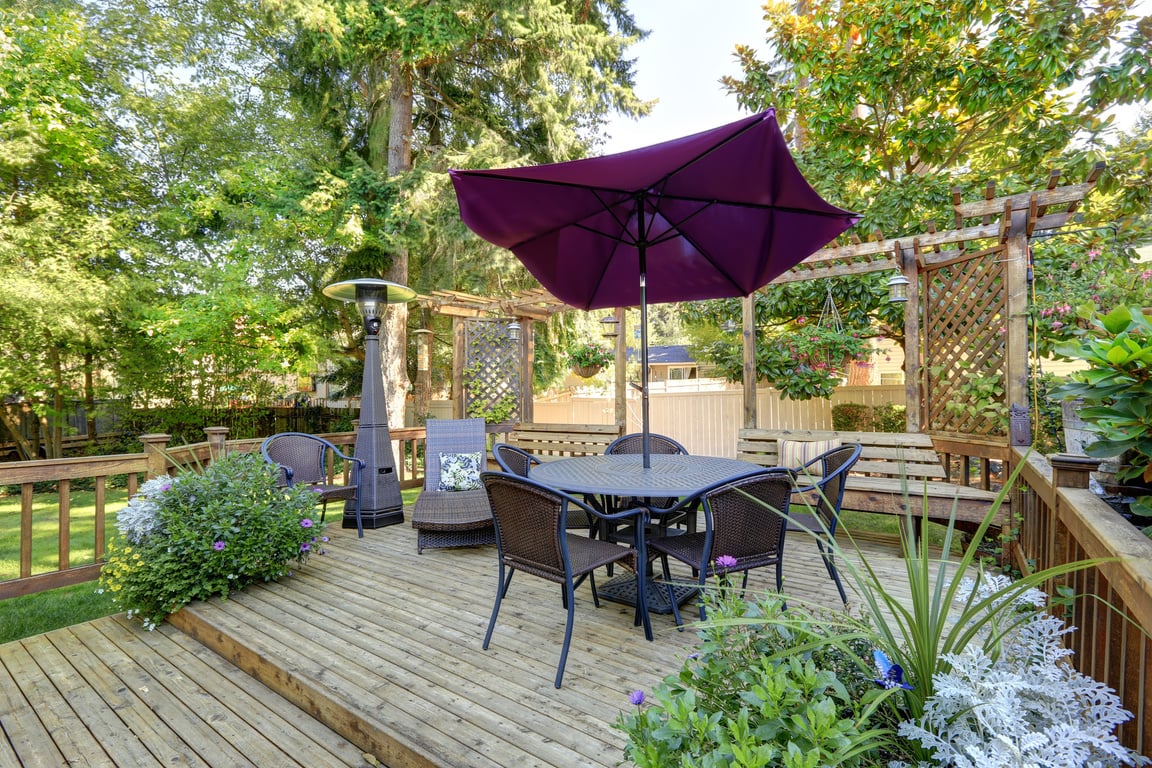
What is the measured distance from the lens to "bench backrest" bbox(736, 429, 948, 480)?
166 inches

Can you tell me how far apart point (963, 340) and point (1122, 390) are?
12.6 feet

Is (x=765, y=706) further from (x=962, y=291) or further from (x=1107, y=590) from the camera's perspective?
(x=962, y=291)

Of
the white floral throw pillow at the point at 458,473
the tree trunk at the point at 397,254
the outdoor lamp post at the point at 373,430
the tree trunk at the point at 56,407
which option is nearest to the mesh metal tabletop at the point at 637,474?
the white floral throw pillow at the point at 458,473

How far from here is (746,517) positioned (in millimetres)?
2385

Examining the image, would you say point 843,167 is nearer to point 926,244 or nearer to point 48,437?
point 926,244

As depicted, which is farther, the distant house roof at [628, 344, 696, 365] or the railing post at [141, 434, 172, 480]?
the distant house roof at [628, 344, 696, 365]

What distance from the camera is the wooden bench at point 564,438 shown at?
21.8ft

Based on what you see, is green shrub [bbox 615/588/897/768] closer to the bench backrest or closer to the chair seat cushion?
the chair seat cushion

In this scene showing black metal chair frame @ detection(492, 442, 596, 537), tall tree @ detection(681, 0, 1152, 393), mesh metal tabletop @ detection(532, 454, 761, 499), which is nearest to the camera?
mesh metal tabletop @ detection(532, 454, 761, 499)

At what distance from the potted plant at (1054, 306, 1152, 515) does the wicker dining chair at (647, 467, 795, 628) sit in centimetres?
102

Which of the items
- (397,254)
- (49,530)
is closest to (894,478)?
(397,254)

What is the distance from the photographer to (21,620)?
3.53 metres

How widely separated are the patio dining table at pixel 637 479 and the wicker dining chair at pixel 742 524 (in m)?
0.08

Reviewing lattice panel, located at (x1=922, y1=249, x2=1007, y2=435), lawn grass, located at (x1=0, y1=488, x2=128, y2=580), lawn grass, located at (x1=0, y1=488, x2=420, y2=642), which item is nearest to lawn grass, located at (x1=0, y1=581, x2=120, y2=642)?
lawn grass, located at (x1=0, y1=488, x2=420, y2=642)
